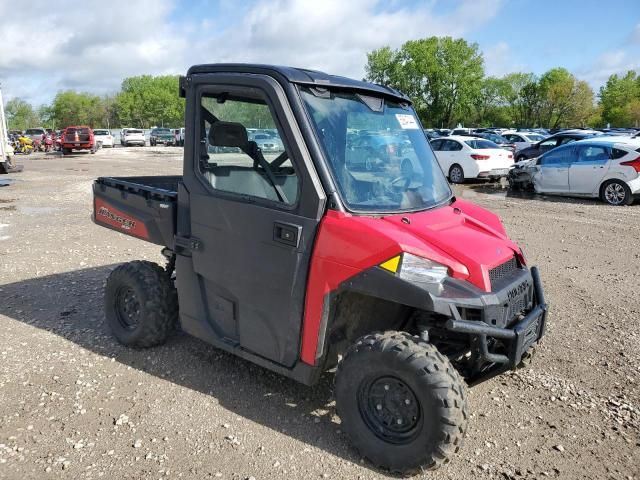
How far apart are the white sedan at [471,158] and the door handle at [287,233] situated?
14.9 meters

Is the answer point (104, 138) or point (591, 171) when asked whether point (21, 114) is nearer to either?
point (104, 138)

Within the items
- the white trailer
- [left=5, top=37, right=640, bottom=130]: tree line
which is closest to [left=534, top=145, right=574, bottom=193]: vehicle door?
the white trailer

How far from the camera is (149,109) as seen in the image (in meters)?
109

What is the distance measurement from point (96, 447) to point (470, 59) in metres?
98.3

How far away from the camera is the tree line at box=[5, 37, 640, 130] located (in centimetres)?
8800

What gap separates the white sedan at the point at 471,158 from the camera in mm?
17703

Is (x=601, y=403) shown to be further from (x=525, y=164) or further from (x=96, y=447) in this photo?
(x=525, y=164)

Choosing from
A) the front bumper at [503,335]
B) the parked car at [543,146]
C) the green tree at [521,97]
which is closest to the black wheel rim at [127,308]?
the front bumper at [503,335]

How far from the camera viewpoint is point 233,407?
381 centimetres

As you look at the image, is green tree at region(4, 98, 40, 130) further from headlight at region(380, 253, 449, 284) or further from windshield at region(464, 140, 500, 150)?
headlight at region(380, 253, 449, 284)

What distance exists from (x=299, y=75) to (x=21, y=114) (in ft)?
445

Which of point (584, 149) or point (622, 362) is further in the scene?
point (584, 149)

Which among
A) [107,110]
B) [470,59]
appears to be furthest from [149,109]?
[470,59]

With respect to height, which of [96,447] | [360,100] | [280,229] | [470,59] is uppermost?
[470,59]
